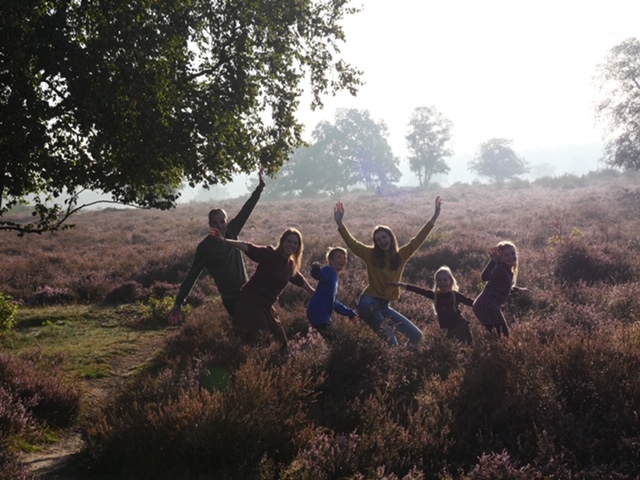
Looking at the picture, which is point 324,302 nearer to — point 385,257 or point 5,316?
point 385,257

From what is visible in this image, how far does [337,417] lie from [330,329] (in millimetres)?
1974

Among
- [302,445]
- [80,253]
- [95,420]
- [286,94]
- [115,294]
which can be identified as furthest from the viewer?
[80,253]

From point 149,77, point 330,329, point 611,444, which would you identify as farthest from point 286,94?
point 611,444

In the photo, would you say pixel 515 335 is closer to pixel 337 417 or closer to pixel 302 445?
pixel 337 417

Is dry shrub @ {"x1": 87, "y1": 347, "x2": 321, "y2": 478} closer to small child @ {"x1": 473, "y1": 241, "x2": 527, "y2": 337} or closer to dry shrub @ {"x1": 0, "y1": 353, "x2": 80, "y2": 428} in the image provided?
dry shrub @ {"x1": 0, "y1": 353, "x2": 80, "y2": 428}

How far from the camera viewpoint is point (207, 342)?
728 cm

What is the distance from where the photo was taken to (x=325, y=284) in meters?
6.35

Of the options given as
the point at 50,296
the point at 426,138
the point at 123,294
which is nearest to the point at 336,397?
the point at 123,294

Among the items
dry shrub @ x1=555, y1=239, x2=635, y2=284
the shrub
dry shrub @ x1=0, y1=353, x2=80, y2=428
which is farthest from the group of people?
the shrub

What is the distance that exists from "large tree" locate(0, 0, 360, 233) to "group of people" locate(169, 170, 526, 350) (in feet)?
4.09

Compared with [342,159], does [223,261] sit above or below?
below

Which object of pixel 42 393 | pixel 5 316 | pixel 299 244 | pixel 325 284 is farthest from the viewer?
pixel 5 316

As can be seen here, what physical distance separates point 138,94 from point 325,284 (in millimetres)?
3543

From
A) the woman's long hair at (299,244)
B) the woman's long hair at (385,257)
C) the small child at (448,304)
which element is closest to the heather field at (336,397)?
the small child at (448,304)
